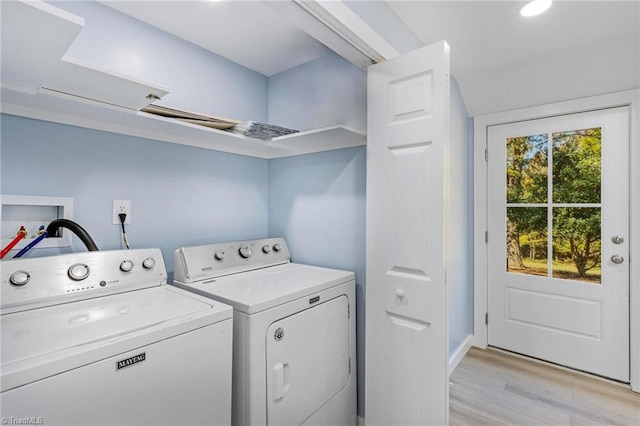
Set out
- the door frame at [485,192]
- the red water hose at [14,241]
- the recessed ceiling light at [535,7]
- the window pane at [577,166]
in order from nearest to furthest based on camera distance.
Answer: the red water hose at [14,241]
the recessed ceiling light at [535,7]
the door frame at [485,192]
the window pane at [577,166]

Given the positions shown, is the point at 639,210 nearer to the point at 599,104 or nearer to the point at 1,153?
the point at 599,104

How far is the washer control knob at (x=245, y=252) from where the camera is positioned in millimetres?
1890

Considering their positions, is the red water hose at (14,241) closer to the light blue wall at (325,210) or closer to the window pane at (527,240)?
the light blue wall at (325,210)

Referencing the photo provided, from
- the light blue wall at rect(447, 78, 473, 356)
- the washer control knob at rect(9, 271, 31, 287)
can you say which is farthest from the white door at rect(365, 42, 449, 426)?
the washer control knob at rect(9, 271, 31, 287)

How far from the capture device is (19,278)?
1143 millimetres

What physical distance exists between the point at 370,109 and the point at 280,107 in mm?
1001

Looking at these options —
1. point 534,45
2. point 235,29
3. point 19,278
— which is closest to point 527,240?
point 534,45

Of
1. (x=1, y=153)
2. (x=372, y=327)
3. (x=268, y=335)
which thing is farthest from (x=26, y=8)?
(x=372, y=327)

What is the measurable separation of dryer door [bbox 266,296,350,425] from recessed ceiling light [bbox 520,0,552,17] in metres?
1.88

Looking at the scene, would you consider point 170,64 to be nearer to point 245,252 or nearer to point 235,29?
point 235,29

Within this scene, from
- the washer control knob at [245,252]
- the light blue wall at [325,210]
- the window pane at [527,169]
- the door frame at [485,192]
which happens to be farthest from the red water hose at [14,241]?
the window pane at [527,169]

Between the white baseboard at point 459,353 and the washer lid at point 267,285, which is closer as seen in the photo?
the washer lid at point 267,285

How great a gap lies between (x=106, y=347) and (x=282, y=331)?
26.3 inches

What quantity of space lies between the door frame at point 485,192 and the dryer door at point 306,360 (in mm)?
1613
